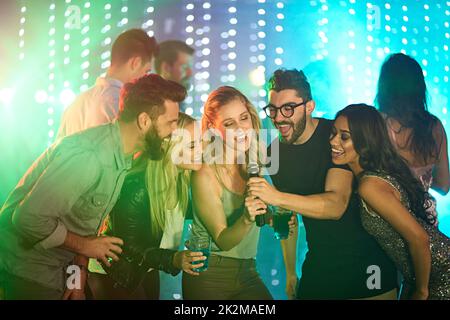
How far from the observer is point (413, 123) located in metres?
2.74

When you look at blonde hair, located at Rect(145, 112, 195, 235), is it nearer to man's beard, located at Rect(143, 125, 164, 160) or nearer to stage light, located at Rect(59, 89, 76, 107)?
man's beard, located at Rect(143, 125, 164, 160)

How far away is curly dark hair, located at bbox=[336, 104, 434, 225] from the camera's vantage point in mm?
2570

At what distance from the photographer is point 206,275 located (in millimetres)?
2557

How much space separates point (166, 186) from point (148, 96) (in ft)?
1.69

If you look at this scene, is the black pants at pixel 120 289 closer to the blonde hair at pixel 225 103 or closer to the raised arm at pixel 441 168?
the blonde hair at pixel 225 103

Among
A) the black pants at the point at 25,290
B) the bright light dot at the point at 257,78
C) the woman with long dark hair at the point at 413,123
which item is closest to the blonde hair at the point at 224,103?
the bright light dot at the point at 257,78

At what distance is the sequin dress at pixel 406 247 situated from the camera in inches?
97.7

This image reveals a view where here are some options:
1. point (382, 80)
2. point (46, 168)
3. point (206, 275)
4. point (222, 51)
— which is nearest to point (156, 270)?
point (206, 275)

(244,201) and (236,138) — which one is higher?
(236,138)

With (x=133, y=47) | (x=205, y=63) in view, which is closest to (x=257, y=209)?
(x=205, y=63)

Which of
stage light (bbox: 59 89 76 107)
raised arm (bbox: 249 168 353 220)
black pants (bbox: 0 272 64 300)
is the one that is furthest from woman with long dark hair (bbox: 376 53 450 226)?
black pants (bbox: 0 272 64 300)

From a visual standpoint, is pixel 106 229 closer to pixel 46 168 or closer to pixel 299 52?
pixel 46 168

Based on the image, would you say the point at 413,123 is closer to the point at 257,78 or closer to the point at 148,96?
the point at 257,78
